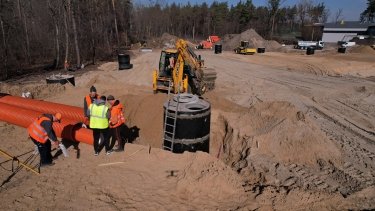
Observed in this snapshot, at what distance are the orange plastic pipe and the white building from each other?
71.8 metres

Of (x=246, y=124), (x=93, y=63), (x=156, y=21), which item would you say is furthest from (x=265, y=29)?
(x=246, y=124)

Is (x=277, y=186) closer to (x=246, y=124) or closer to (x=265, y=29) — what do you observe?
(x=246, y=124)

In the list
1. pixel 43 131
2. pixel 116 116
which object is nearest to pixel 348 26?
pixel 116 116

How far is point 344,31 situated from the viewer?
2810 inches

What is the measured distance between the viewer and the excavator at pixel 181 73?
1405 centimetres

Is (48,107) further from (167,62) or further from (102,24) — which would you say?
(102,24)

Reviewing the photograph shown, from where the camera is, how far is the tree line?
94.3 feet

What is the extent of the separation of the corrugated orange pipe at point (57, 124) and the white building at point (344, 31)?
7281 cm

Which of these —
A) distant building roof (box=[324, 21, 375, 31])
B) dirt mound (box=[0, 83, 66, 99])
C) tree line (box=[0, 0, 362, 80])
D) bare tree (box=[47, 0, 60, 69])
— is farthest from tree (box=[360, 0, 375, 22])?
dirt mound (box=[0, 83, 66, 99])

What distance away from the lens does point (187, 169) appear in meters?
7.42

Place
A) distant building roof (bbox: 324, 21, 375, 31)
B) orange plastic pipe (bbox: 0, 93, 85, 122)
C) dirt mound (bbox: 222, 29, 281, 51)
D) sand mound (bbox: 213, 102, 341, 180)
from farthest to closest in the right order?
distant building roof (bbox: 324, 21, 375, 31) → dirt mound (bbox: 222, 29, 281, 51) → orange plastic pipe (bbox: 0, 93, 85, 122) → sand mound (bbox: 213, 102, 341, 180)

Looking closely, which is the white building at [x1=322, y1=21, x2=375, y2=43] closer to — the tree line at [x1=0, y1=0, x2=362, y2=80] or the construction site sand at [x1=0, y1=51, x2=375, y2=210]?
the tree line at [x1=0, y1=0, x2=362, y2=80]

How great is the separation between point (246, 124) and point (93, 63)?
22.6m

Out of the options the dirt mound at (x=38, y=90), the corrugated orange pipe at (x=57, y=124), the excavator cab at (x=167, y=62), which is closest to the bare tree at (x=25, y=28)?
the dirt mound at (x=38, y=90)
